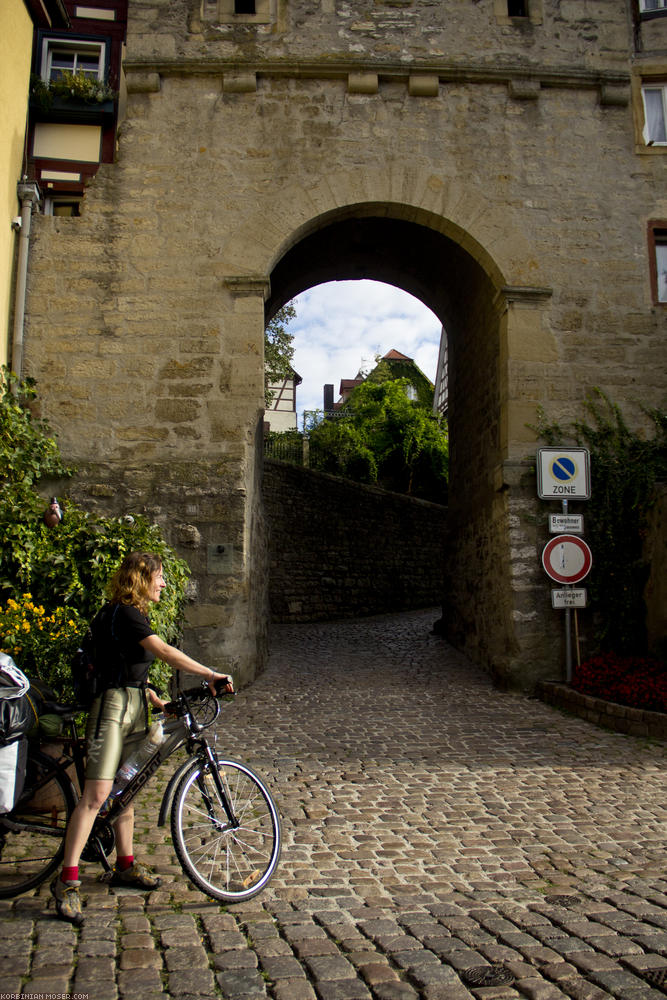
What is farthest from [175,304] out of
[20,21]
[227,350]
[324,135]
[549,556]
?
[549,556]

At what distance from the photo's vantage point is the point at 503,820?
14.1 feet

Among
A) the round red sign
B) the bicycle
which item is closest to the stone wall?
the round red sign

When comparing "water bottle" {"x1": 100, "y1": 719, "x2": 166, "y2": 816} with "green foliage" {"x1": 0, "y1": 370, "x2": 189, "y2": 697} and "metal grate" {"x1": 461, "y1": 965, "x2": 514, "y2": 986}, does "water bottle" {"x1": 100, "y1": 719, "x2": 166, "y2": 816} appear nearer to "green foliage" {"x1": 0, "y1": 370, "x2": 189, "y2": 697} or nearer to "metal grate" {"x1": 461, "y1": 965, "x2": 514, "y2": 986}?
"metal grate" {"x1": 461, "y1": 965, "x2": 514, "y2": 986}

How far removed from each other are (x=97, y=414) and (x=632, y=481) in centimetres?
575

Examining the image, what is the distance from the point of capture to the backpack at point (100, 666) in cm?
325

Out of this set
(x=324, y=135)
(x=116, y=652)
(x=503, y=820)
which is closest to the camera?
(x=116, y=652)

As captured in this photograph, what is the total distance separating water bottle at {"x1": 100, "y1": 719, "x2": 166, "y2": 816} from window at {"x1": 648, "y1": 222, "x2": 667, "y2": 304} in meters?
7.89

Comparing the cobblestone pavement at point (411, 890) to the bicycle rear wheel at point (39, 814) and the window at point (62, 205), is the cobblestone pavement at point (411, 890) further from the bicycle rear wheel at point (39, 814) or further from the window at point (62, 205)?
the window at point (62, 205)

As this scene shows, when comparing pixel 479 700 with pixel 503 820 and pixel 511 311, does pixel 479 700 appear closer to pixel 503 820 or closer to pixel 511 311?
pixel 503 820

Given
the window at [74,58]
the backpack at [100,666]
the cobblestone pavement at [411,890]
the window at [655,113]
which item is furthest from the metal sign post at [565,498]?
the window at [74,58]

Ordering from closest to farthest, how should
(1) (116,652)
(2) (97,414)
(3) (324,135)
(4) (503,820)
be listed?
(1) (116,652) → (4) (503,820) → (2) (97,414) → (3) (324,135)

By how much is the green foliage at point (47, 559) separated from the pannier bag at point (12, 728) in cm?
187

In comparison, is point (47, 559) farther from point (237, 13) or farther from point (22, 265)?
point (237, 13)

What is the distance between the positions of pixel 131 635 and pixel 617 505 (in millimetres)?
6364
